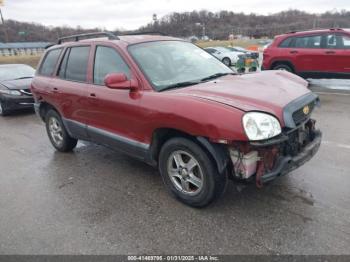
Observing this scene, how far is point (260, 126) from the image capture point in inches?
109

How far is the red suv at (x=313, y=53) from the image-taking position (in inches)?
366

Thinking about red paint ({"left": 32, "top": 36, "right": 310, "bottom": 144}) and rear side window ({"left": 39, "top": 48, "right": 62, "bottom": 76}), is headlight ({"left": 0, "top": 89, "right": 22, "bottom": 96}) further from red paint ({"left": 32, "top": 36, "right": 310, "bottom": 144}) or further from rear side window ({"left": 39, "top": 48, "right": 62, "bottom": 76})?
red paint ({"left": 32, "top": 36, "right": 310, "bottom": 144})

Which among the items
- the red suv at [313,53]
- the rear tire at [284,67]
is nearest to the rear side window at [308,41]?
the red suv at [313,53]

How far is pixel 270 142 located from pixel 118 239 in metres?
1.64

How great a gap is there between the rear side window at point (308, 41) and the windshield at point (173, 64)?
669 centimetres

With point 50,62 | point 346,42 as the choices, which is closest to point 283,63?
point 346,42

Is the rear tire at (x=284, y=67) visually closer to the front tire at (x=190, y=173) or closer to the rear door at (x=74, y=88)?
the rear door at (x=74, y=88)

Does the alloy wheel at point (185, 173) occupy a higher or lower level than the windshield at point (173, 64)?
lower

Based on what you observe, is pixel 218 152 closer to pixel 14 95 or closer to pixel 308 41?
pixel 14 95

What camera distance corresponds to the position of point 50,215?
345cm

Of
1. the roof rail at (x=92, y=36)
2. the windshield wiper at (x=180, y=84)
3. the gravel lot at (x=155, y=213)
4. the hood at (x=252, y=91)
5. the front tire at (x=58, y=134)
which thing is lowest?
the gravel lot at (x=155, y=213)

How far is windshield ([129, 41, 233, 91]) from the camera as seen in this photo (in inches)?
143

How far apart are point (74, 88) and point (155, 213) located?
7.33 feet

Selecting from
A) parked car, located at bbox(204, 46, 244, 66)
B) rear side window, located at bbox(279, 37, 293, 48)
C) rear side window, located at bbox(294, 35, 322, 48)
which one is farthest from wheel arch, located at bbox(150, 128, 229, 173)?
parked car, located at bbox(204, 46, 244, 66)
